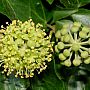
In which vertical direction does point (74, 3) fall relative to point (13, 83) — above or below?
above

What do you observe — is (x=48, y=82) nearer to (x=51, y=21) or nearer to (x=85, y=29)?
(x=51, y=21)

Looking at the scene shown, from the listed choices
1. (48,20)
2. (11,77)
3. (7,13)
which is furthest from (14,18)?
(11,77)

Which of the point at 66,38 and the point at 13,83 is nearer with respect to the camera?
the point at 66,38

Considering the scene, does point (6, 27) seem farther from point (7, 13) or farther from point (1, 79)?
point (1, 79)

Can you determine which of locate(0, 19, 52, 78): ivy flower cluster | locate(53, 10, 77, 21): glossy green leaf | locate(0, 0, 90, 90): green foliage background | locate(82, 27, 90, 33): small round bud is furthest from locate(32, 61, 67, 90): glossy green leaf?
locate(82, 27, 90, 33): small round bud

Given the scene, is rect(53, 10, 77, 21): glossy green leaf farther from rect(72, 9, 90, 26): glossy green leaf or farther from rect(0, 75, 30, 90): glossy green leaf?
rect(0, 75, 30, 90): glossy green leaf

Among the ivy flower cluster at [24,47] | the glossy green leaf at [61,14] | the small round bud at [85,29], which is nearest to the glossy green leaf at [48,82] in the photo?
the ivy flower cluster at [24,47]

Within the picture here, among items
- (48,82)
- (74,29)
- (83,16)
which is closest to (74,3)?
(83,16)
